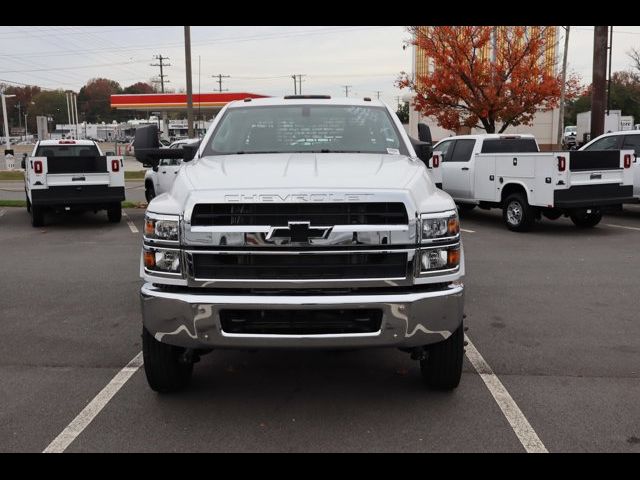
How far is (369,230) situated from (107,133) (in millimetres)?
93494

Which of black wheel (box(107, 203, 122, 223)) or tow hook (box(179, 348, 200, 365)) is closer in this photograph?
tow hook (box(179, 348, 200, 365))

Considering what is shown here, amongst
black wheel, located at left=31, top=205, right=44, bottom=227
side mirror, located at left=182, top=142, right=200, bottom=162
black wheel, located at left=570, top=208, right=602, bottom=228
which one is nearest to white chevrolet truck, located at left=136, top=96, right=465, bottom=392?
side mirror, located at left=182, top=142, right=200, bottom=162

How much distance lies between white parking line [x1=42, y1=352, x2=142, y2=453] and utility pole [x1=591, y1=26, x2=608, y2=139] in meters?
16.4

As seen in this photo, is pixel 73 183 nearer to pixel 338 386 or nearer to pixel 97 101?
pixel 338 386

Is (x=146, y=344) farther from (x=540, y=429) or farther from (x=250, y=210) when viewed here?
(x=540, y=429)

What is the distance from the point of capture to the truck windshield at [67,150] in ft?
49.8

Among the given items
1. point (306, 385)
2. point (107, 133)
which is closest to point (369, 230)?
point (306, 385)

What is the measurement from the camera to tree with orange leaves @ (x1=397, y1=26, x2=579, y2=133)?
2461 cm

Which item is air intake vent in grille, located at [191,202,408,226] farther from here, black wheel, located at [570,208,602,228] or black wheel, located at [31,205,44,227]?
black wheel, located at [31,205,44,227]

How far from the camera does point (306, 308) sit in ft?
12.0

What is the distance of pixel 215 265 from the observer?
149 inches

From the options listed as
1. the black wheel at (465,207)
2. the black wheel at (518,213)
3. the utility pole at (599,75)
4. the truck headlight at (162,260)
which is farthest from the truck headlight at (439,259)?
the utility pole at (599,75)

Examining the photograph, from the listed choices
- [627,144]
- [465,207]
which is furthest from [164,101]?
[627,144]

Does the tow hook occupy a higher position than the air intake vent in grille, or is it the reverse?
the air intake vent in grille
